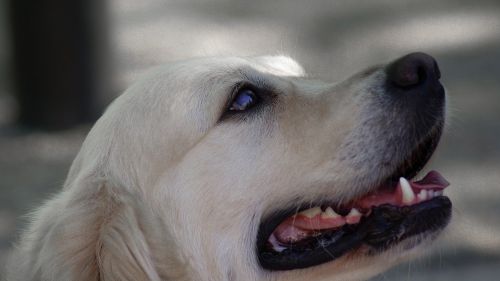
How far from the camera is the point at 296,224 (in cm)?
396

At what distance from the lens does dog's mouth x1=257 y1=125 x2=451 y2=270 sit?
380cm

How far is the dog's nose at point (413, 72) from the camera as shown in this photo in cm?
385

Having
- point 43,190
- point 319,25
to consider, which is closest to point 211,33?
point 319,25

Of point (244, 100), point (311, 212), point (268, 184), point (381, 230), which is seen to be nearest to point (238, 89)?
point (244, 100)

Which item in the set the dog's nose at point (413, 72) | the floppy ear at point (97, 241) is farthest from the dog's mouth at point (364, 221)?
the floppy ear at point (97, 241)

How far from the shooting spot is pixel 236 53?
5.85m

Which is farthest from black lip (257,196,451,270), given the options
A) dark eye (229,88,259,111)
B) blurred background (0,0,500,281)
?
blurred background (0,0,500,281)

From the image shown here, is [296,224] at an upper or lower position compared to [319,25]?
lower

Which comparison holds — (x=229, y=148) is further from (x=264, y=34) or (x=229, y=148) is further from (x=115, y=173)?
(x=264, y=34)

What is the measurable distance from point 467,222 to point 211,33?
1.86 metres

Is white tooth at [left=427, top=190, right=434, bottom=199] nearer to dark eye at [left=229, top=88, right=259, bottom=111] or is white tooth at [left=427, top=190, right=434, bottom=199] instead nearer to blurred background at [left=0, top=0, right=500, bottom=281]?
dark eye at [left=229, top=88, right=259, bottom=111]

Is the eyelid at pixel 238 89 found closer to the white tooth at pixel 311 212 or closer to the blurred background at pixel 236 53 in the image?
the white tooth at pixel 311 212

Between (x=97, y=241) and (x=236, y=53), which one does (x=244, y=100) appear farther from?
(x=236, y=53)

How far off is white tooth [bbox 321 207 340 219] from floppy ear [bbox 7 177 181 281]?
1.92 feet
